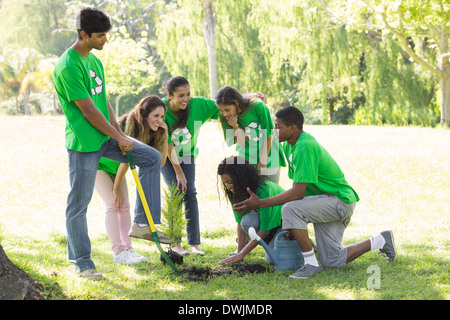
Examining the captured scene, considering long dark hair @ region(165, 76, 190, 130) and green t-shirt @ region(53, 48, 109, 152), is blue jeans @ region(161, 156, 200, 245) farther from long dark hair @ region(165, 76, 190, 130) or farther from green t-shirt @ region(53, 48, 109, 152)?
green t-shirt @ region(53, 48, 109, 152)

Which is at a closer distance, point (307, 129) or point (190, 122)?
point (190, 122)

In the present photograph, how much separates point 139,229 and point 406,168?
7.04 m

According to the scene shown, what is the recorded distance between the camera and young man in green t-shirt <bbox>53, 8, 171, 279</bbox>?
397 cm

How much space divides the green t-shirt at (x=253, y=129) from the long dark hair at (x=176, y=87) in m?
0.37

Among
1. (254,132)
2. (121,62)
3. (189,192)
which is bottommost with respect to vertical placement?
(189,192)

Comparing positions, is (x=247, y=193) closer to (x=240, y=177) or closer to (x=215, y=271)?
(x=240, y=177)

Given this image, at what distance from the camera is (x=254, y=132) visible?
5.31 meters

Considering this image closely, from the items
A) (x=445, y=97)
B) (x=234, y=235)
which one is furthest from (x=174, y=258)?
(x=445, y=97)

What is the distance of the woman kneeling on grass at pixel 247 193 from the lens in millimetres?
4719

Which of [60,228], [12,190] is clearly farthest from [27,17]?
[60,228]

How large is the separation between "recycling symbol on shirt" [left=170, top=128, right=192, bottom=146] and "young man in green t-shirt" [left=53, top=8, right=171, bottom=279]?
0.79 metres

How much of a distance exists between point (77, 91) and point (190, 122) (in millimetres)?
1350

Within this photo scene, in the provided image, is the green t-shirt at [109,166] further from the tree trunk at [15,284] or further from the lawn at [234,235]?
the tree trunk at [15,284]

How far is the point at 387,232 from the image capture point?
467 cm
